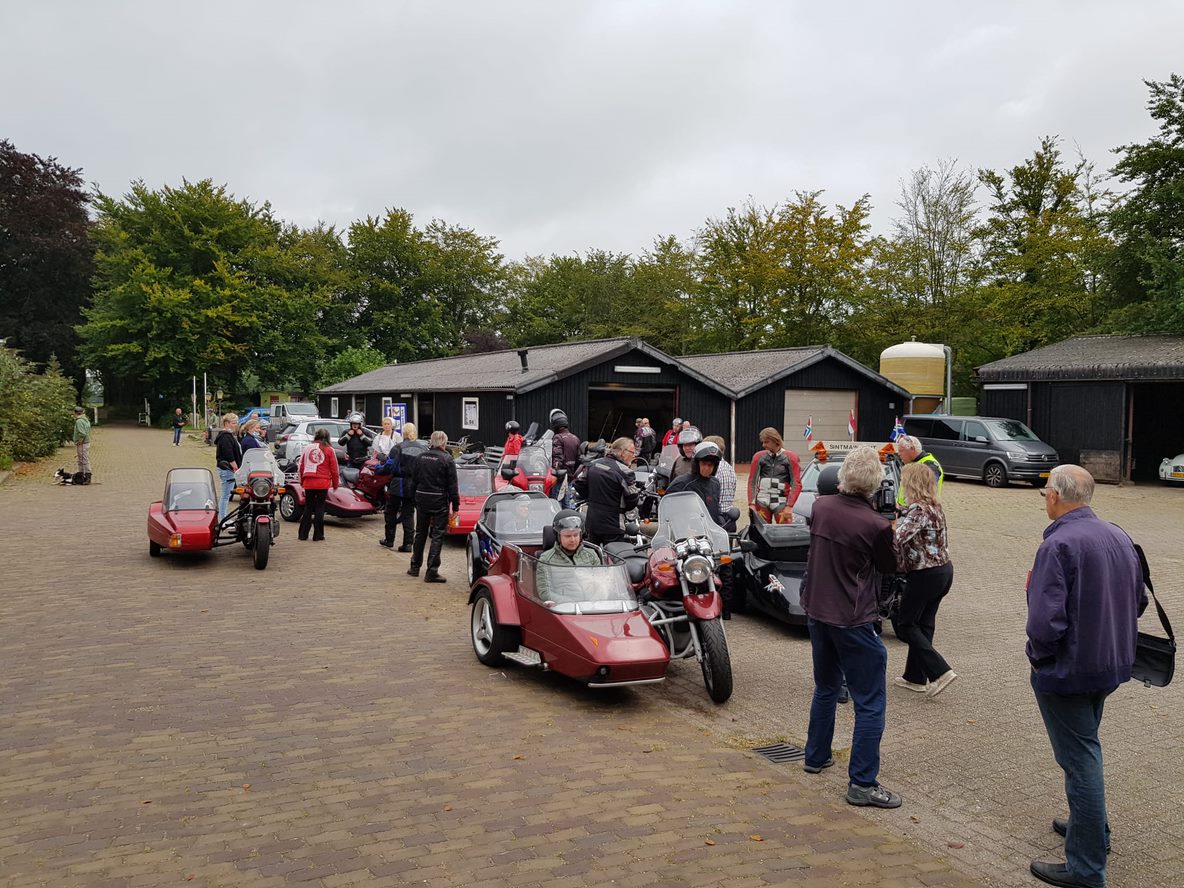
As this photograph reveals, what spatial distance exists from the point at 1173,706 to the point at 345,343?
5813cm

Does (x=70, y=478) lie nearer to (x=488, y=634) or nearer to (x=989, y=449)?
(x=488, y=634)

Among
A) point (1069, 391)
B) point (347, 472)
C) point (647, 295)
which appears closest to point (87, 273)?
point (647, 295)

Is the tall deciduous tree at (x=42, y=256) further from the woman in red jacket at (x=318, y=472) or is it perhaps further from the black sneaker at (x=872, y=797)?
the black sneaker at (x=872, y=797)

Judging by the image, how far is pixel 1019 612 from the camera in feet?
32.3

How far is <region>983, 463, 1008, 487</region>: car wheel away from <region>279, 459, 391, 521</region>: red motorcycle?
15.9 m

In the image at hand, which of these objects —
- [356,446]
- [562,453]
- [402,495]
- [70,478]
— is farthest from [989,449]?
[70,478]

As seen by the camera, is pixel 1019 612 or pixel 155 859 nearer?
pixel 155 859

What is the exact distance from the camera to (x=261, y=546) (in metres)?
11.5

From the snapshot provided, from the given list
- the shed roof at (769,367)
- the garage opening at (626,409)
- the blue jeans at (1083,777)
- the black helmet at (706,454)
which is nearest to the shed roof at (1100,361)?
the shed roof at (769,367)

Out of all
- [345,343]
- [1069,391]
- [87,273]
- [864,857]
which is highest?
[87,273]

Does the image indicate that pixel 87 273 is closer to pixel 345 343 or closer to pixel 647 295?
pixel 345 343

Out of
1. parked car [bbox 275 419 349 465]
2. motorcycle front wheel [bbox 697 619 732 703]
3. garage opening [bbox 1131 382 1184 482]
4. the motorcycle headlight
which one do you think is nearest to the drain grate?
motorcycle front wheel [bbox 697 619 732 703]

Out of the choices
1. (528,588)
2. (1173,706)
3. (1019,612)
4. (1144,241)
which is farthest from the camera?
(1144,241)

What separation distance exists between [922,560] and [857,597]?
1973 millimetres
